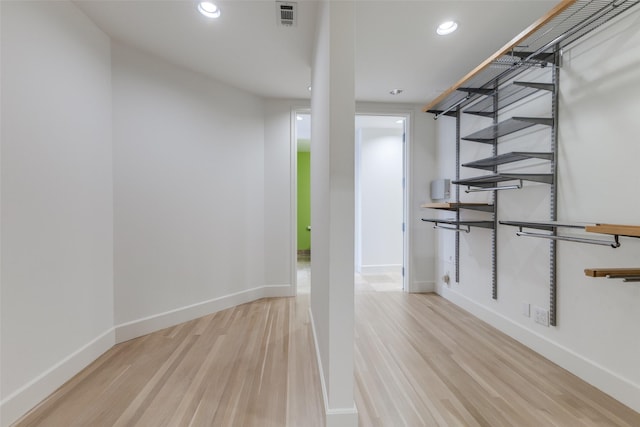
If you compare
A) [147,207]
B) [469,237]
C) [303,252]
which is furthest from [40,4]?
[303,252]

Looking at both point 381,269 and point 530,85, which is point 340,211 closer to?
point 530,85

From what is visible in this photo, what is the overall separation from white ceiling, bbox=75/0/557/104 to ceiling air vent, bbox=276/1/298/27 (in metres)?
0.04

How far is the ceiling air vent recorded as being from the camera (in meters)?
1.93

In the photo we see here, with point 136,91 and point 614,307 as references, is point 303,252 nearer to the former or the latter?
point 136,91

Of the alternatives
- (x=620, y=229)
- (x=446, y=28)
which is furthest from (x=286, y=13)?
(x=620, y=229)

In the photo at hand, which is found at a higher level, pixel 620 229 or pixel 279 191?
pixel 279 191

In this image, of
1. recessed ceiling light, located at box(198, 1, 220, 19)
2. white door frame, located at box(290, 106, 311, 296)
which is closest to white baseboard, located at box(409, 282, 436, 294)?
white door frame, located at box(290, 106, 311, 296)

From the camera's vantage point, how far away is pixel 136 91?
247 cm

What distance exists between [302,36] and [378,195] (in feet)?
10.6

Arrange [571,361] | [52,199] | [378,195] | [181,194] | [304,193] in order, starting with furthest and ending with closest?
1. [304,193]
2. [378,195]
3. [181,194]
4. [571,361]
5. [52,199]

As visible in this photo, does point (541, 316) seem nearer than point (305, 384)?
No

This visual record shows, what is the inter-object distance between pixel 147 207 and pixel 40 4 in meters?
1.49

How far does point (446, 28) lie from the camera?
215 centimetres

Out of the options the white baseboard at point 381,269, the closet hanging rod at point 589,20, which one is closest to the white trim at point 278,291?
the white baseboard at point 381,269
